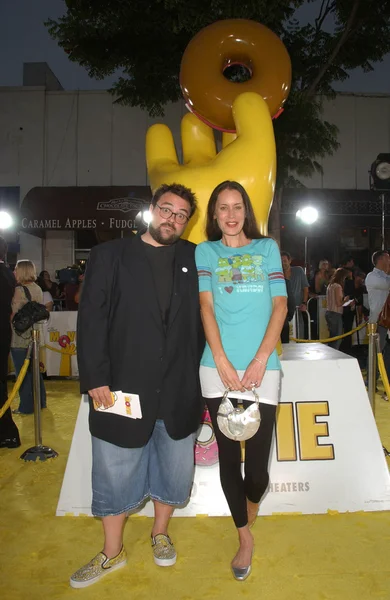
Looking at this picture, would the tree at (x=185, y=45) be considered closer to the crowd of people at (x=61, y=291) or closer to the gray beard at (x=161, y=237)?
the crowd of people at (x=61, y=291)

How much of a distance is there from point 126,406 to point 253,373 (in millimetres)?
570

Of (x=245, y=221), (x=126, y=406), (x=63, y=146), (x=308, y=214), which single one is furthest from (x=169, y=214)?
(x=63, y=146)

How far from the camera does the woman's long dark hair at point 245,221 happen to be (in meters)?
2.45

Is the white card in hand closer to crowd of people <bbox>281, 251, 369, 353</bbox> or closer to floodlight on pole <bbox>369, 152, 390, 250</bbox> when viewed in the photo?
crowd of people <bbox>281, 251, 369, 353</bbox>

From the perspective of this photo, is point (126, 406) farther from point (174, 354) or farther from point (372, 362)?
point (372, 362)

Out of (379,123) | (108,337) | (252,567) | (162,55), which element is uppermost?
(379,123)

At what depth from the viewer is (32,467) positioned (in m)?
3.94

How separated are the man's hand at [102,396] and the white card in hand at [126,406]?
21 millimetres

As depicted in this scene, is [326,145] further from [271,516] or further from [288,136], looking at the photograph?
[271,516]

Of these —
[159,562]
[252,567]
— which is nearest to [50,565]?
[159,562]

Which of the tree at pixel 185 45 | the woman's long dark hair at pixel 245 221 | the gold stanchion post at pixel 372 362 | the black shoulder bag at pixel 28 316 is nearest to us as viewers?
the woman's long dark hair at pixel 245 221

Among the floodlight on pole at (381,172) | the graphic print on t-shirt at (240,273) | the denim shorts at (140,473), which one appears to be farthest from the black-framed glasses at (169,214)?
the floodlight on pole at (381,172)

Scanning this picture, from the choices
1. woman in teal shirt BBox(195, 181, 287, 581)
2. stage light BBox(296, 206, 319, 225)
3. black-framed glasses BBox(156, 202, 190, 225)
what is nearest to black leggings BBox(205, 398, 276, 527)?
woman in teal shirt BBox(195, 181, 287, 581)

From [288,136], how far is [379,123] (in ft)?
22.9
